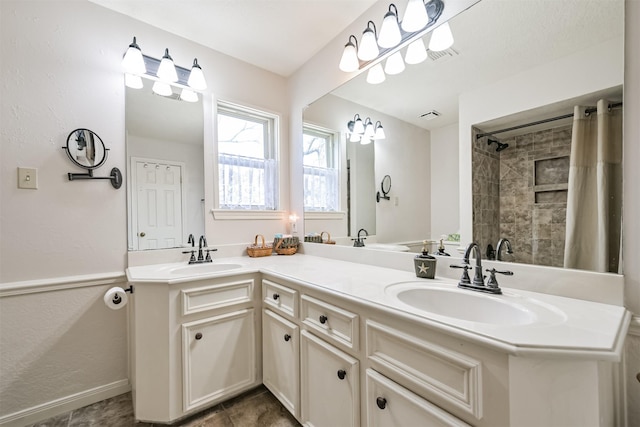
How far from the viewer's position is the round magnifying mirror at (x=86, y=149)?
1573mm

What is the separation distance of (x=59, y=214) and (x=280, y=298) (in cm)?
143

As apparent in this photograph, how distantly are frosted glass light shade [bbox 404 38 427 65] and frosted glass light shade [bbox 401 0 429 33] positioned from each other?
3.0 inches

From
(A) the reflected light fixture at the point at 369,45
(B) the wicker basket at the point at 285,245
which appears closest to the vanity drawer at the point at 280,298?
(B) the wicker basket at the point at 285,245

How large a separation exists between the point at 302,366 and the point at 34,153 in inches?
76.0

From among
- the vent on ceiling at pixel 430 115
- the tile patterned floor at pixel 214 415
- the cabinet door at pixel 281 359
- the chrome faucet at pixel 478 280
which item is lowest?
the tile patterned floor at pixel 214 415

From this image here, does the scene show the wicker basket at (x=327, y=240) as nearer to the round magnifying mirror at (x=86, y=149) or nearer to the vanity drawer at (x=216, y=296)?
the vanity drawer at (x=216, y=296)

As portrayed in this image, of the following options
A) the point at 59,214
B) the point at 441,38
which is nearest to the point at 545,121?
the point at 441,38

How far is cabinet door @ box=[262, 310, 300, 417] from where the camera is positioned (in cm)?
→ 133

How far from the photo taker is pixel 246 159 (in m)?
2.26

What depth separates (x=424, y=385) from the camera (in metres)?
0.79

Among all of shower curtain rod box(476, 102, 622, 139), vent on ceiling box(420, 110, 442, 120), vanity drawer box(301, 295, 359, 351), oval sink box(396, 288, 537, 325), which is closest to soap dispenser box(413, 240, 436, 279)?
oval sink box(396, 288, 537, 325)

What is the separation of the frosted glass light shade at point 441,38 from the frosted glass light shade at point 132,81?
190 centimetres

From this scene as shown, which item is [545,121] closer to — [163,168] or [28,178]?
[163,168]

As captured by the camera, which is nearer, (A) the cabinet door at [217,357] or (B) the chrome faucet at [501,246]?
(B) the chrome faucet at [501,246]
